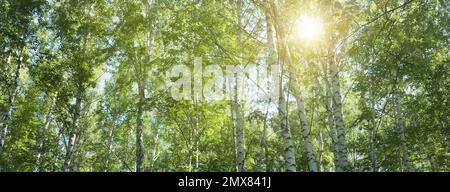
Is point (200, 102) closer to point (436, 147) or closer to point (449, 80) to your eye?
point (449, 80)

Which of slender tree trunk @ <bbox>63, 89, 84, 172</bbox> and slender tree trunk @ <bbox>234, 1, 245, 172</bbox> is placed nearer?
slender tree trunk @ <bbox>234, 1, 245, 172</bbox>

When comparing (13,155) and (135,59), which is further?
(13,155)

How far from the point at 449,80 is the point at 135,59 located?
43.1 feet

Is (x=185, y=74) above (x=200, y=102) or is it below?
above

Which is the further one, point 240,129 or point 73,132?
point 240,129

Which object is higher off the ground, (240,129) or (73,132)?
(240,129)

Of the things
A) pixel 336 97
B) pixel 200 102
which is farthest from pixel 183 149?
pixel 336 97

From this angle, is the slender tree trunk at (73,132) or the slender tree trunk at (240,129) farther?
the slender tree trunk at (73,132)
